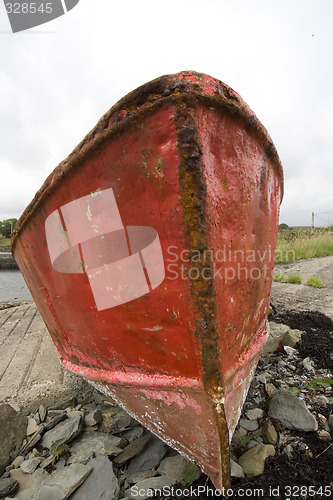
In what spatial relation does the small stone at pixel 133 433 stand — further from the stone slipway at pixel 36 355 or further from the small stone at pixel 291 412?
the small stone at pixel 291 412

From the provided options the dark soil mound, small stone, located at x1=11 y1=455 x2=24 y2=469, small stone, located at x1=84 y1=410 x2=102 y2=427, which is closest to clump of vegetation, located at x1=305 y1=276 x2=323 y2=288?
the dark soil mound

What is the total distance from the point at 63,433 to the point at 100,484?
0.44 m

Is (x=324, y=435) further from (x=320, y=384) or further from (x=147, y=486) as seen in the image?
(x=147, y=486)

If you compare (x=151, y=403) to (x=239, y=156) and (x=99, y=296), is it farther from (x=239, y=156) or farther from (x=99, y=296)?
(x=239, y=156)

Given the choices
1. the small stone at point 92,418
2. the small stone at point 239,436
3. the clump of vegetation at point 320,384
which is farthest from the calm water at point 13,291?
the clump of vegetation at point 320,384

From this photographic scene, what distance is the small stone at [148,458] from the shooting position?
1.39 meters

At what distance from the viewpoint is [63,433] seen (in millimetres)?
1578

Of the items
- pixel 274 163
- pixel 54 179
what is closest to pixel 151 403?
pixel 54 179

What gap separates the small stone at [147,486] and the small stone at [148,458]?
0.36 feet

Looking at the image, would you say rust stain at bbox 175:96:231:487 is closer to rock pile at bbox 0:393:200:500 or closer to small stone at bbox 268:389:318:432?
rock pile at bbox 0:393:200:500

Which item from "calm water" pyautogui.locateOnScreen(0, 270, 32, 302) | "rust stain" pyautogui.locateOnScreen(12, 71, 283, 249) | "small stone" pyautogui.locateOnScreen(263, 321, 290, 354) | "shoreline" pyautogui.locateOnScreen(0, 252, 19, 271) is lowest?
"calm water" pyautogui.locateOnScreen(0, 270, 32, 302)

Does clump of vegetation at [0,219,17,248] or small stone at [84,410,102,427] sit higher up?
clump of vegetation at [0,219,17,248]

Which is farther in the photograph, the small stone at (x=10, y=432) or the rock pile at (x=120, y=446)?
the small stone at (x=10, y=432)

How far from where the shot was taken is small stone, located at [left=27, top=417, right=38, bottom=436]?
1.71 meters
